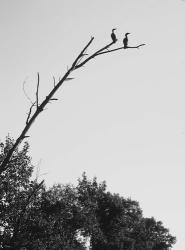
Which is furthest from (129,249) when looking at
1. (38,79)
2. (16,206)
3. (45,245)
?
(38,79)

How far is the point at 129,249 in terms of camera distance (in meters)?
71.2

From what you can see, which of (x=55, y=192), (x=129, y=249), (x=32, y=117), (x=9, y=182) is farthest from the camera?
(x=129, y=249)

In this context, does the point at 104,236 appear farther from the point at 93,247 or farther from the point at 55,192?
the point at 55,192

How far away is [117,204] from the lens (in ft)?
238

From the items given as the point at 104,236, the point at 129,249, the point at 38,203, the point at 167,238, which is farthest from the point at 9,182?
the point at 167,238

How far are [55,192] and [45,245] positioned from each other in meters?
16.4

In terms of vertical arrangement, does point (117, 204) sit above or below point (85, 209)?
above

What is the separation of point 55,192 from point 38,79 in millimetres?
55426

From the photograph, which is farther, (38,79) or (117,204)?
(117,204)

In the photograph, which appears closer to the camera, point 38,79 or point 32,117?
point 32,117

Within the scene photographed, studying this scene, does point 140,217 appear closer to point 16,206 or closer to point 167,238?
point 167,238

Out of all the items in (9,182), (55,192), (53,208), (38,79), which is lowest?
(38,79)

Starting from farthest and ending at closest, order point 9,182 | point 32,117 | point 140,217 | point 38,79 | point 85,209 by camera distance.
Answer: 1. point 140,217
2. point 85,209
3. point 9,182
4. point 38,79
5. point 32,117

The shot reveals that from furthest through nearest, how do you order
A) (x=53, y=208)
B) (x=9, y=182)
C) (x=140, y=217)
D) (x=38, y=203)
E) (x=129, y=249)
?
(x=140, y=217) → (x=129, y=249) → (x=53, y=208) → (x=38, y=203) → (x=9, y=182)
